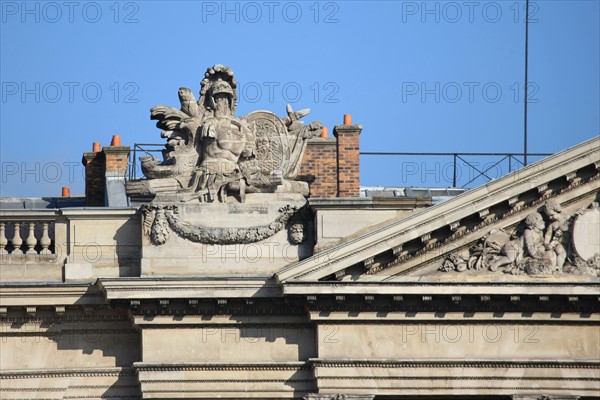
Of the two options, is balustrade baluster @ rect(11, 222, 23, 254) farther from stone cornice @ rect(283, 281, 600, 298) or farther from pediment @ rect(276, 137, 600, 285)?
stone cornice @ rect(283, 281, 600, 298)

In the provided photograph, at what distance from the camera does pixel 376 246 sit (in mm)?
44625

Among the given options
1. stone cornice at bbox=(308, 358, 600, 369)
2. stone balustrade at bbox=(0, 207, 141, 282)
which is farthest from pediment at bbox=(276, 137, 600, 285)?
stone balustrade at bbox=(0, 207, 141, 282)

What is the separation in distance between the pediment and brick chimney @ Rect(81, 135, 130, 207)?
614 cm

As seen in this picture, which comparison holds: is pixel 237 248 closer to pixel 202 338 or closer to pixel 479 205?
pixel 202 338

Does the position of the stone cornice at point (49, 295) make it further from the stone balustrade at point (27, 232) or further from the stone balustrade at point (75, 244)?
the stone balustrade at point (27, 232)

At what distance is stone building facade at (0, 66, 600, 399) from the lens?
44.7 meters

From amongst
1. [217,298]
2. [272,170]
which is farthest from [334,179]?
[217,298]

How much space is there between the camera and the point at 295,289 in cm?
4403

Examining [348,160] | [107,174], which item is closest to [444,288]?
[348,160]

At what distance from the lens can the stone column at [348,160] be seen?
162 feet

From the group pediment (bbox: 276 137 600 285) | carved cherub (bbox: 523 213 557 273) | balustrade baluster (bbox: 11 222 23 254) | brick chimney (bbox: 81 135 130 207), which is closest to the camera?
pediment (bbox: 276 137 600 285)

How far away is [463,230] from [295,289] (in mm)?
4125

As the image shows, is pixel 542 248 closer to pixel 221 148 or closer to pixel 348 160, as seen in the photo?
pixel 348 160

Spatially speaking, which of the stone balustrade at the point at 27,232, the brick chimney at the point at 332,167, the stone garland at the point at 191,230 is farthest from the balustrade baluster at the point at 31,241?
the brick chimney at the point at 332,167
